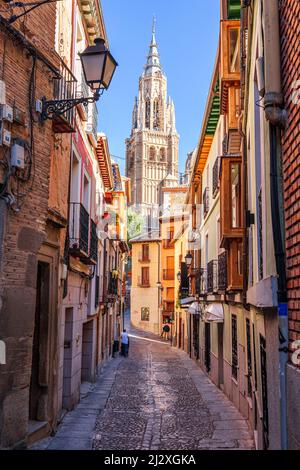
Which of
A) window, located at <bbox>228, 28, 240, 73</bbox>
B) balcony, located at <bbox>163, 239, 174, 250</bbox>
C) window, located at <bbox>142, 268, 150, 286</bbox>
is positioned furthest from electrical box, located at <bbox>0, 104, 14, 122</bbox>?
window, located at <bbox>142, 268, 150, 286</bbox>

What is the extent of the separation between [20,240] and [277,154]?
11.7 ft

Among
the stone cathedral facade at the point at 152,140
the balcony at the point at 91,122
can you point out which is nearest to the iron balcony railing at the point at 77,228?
the balcony at the point at 91,122

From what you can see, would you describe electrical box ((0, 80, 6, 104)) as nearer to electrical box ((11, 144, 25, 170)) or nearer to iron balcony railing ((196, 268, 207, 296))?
electrical box ((11, 144, 25, 170))

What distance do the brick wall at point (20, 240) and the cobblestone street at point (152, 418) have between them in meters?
1.70

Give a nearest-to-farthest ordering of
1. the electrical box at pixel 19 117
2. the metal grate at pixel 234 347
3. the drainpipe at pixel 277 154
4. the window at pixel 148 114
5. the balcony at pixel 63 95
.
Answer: the drainpipe at pixel 277 154, the electrical box at pixel 19 117, the balcony at pixel 63 95, the metal grate at pixel 234 347, the window at pixel 148 114

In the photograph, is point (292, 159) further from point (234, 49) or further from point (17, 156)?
point (234, 49)

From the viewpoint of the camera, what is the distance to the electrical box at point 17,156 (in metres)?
6.46

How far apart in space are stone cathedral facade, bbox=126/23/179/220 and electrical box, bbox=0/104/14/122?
10863 centimetres

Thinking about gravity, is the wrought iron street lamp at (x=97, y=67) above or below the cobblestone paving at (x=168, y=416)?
above

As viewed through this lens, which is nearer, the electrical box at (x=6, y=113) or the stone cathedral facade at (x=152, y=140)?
the electrical box at (x=6, y=113)

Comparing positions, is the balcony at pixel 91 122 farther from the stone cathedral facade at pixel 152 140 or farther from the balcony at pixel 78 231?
the stone cathedral facade at pixel 152 140

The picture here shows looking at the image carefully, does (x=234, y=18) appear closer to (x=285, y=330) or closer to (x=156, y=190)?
(x=285, y=330)

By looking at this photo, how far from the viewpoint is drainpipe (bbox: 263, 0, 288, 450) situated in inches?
173

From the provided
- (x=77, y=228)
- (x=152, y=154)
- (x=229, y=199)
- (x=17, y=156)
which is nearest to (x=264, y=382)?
(x=17, y=156)
